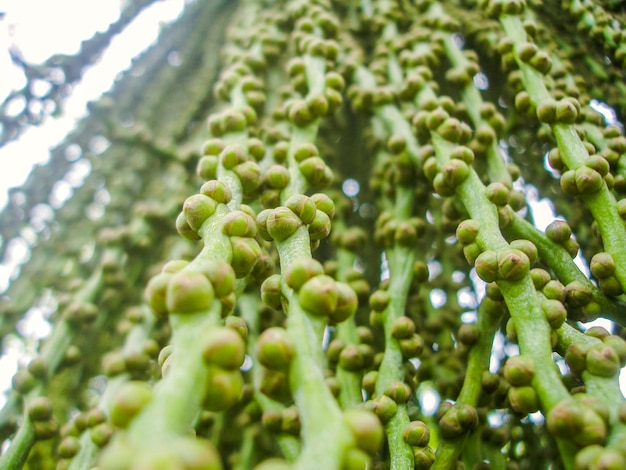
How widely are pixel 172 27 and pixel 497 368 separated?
1.35 meters

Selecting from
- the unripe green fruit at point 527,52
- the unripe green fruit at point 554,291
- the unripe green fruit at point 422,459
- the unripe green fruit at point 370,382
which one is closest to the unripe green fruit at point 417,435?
the unripe green fruit at point 422,459

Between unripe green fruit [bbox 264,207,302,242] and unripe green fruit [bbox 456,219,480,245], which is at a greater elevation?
unripe green fruit [bbox 264,207,302,242]

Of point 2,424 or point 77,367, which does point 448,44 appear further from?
point 2,424

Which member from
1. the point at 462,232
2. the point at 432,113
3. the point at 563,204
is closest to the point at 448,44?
the point at 432,113

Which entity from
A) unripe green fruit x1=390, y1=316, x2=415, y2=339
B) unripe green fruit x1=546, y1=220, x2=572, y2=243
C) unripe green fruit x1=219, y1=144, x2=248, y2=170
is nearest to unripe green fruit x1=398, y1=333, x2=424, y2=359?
unripe green fruit x1=390, y1=316, x2=415, y2=339

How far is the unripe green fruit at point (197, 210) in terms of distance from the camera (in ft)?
2.03

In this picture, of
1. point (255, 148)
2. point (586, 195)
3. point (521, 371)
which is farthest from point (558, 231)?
point (255, 148)

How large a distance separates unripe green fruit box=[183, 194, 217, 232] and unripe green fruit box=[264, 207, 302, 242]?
7 centimetres

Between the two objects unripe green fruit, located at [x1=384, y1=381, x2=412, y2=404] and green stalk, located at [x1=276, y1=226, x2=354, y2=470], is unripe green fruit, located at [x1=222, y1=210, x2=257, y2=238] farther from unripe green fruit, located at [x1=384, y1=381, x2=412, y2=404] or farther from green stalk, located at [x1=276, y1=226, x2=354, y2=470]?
unripe green fruit, located at [x1=384, y1=381, x2=412, y2=404]

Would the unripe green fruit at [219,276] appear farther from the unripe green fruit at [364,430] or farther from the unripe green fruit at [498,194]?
the unripe green fruit at [498,194]

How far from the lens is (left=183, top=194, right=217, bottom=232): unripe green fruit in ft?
2.03

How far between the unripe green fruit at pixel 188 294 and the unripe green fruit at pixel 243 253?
11cm

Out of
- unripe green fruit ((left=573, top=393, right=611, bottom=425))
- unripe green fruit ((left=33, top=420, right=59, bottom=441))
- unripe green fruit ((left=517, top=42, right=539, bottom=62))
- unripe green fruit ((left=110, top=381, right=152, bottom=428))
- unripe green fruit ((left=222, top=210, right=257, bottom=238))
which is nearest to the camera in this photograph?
unripe green fruit ((left=110, top=381, right=152, bottom=428))

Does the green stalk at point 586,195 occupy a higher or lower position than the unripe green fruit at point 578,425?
higher
